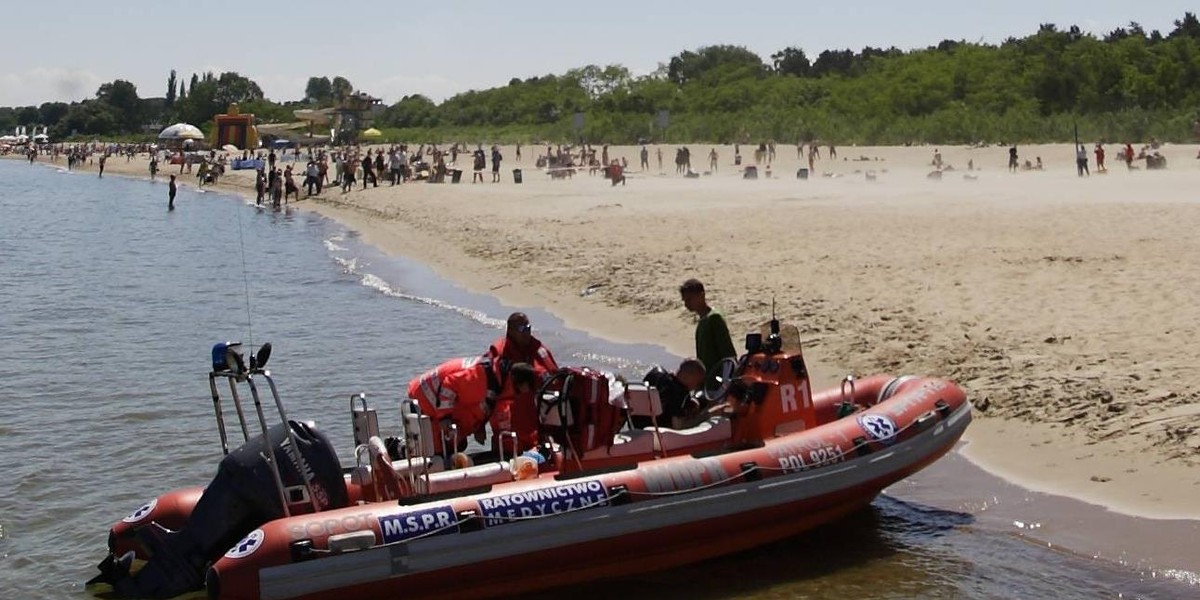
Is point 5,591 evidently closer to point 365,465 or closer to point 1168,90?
point 365,465

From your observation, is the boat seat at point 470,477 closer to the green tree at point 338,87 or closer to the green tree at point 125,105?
the green tree at point 338,87

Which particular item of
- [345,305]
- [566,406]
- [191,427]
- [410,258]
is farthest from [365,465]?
[410,258]

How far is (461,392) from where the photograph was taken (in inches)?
331

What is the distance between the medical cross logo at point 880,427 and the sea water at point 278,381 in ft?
1.92

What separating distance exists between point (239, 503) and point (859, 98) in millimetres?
60694

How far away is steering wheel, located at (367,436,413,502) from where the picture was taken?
Answer: 7801 mm

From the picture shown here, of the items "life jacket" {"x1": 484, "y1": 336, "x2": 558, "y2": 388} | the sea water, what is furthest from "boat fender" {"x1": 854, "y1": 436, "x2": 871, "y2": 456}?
"life jacket" {"x1": 484, "y1": 336, "x2": 558, "y2": 388}

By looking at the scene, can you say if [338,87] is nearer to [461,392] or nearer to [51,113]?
[51,113]

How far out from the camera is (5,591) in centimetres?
827

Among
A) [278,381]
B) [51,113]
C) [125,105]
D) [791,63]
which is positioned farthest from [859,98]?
[51,113]

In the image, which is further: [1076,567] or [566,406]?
[566,406]

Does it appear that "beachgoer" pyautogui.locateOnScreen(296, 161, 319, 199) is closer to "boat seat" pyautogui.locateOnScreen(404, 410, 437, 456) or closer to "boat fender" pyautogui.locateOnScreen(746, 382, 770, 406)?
"boat fender" pyautogui.locateOnScreen(746, 382, 770, 406)

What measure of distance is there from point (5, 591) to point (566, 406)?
351cm

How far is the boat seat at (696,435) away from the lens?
857 centimetres
